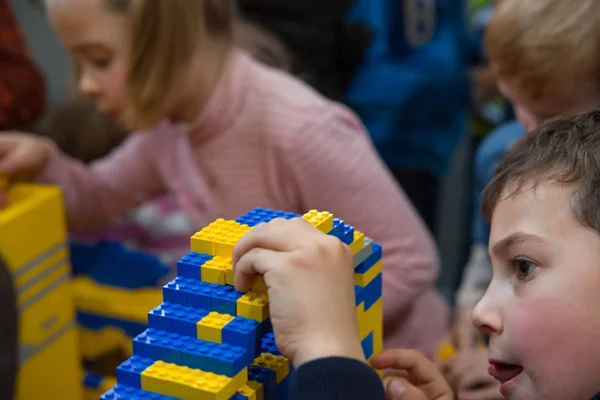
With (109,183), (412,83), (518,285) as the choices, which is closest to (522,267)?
(518,285)

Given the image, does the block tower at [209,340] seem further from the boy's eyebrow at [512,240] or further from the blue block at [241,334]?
the boy's eyebrow at [512,240]

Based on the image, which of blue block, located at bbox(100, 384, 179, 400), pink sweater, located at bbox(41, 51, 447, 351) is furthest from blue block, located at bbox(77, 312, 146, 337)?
blue block, located at bbox(100, 384, 179, 400)

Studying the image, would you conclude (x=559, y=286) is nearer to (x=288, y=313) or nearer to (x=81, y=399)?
(x=288, y=313)

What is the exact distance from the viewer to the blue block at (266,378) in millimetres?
559

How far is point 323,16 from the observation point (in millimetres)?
1587

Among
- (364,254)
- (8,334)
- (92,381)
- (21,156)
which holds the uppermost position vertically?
(364,254)

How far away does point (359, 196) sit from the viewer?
1.09 metres

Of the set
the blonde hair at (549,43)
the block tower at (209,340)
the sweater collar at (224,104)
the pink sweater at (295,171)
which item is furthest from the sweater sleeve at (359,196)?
the block tower at (209,340)

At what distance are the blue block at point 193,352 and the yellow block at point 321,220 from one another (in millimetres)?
112

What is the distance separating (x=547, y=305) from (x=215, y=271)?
0.78 ft

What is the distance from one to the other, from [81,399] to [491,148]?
2.27 feet

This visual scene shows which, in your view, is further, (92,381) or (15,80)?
(15,80)

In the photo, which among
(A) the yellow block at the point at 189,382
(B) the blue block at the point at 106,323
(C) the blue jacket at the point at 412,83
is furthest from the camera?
(C) the blue jacket at the point at 412,83

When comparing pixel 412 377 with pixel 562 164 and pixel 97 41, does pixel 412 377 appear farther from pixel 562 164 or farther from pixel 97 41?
pixel 97 41
